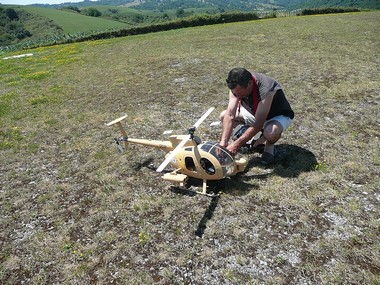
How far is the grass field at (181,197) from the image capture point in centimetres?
572

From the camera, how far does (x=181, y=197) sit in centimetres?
748

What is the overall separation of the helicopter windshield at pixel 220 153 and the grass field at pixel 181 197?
946 millimetres

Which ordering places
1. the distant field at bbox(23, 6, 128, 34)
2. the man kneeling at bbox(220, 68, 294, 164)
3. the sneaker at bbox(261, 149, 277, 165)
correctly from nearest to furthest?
1. the man kneeling at bbox(220, 68, 294, 164)
2. the sneaker at bbox(261, 149, 277, 165)
3. the distant field at bbox(23, 6, 128, 34)

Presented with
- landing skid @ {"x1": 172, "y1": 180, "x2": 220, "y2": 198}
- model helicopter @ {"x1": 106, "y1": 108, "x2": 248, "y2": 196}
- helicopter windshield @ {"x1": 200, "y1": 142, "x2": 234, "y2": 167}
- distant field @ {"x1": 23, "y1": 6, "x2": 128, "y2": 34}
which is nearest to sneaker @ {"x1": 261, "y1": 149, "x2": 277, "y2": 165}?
model helicopter @ {"x1": 106, "y1": 108, "x2": 248, "y2": 196}

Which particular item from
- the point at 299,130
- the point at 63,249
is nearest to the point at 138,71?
the point at 299,130

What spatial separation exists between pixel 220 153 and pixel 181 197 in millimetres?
1560

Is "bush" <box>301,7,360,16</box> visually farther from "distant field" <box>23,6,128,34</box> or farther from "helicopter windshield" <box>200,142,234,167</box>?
"distant field" <box>23,6,128,34</box>

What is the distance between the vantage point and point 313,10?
1907 inches

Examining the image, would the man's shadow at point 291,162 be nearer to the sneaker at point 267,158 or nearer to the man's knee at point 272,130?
the sneaker at point 267,158

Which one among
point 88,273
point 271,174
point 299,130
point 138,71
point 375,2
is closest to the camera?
point 88,273

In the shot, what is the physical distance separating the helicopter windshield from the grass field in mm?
946

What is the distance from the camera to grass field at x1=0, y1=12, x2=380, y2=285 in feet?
18.8

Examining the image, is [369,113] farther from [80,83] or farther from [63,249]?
[80,83]

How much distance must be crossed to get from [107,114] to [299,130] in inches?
316
